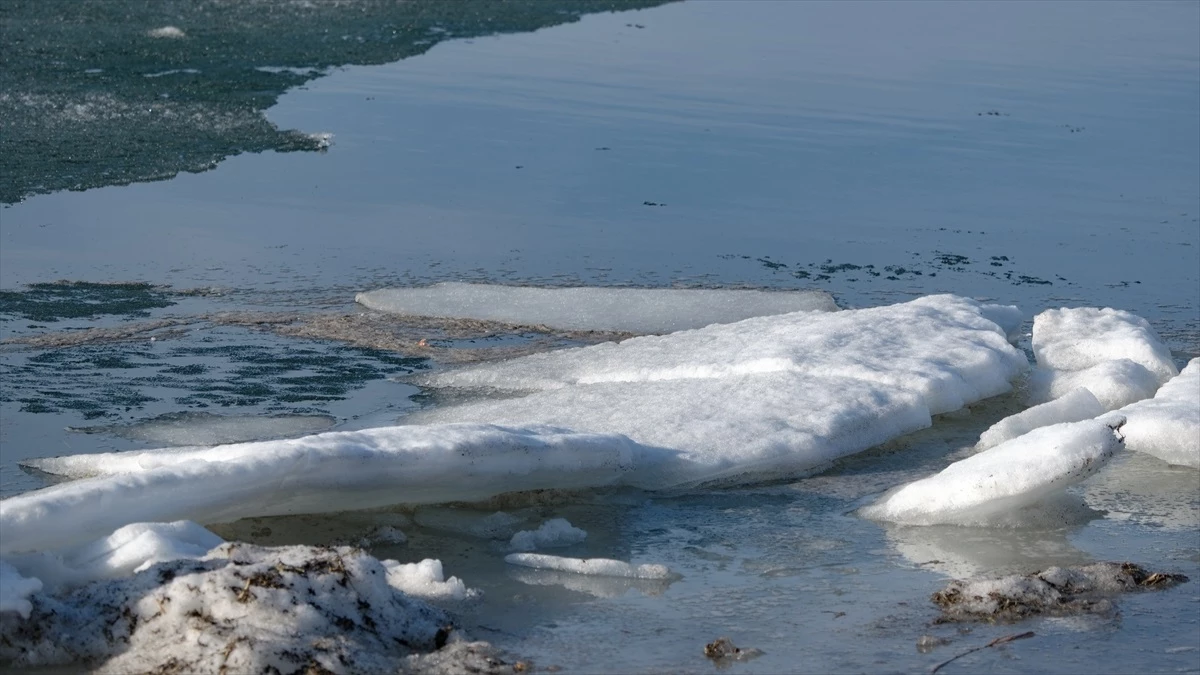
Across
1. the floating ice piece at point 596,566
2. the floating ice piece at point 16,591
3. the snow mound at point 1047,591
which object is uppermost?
the floating ice piece at point 16,591

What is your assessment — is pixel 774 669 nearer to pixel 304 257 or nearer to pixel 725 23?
pixel 304 257

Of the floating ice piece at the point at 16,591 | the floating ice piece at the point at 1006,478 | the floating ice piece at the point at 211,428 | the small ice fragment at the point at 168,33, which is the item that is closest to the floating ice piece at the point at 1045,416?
the floating ice piece at the point at 1006,478

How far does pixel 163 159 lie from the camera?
988 centimetres

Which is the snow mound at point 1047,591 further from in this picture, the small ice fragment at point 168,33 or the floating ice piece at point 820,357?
the small ice fragment at point 168,33

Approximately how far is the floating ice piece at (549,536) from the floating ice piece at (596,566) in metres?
0.13

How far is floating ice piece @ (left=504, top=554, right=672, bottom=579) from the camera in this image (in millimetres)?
4312

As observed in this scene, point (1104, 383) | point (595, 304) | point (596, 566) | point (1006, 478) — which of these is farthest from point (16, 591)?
point (595, 304)

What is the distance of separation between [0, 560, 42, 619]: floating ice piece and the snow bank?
412 cm

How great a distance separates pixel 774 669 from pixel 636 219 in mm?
6137

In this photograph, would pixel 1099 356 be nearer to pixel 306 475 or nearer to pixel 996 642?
pixel 996 642

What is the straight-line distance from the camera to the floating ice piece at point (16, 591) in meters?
3.53

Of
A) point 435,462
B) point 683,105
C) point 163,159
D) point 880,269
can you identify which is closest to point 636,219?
point 880,269

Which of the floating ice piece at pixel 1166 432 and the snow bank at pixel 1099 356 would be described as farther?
the snow bank at pixel 1099 356

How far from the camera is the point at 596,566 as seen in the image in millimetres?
4324
